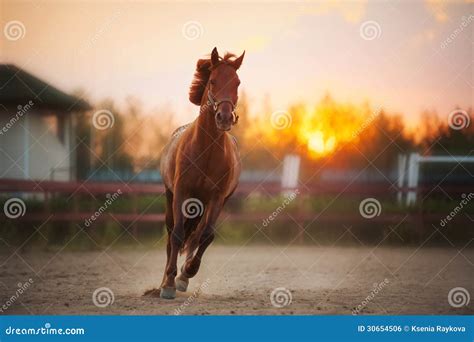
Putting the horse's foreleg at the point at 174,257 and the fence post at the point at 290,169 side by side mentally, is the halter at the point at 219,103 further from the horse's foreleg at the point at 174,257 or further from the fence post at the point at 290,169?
the fence post at the point at 290,169

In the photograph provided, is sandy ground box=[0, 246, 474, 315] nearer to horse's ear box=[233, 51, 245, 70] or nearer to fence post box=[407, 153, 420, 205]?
fence post box=[407, 153, 420, 205]

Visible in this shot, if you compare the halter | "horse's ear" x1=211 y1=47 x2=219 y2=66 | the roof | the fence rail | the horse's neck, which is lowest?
the fence rail

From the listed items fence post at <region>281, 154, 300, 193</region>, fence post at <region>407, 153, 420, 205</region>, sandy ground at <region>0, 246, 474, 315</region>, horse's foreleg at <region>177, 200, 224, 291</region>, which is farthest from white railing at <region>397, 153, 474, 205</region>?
horse's foreleg at <region>177, 200, 224, 291</region>

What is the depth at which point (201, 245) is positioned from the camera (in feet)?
18.5

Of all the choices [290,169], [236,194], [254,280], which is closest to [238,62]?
[254,280]

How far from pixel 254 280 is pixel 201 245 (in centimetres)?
127

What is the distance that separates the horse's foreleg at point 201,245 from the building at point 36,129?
13.4ft

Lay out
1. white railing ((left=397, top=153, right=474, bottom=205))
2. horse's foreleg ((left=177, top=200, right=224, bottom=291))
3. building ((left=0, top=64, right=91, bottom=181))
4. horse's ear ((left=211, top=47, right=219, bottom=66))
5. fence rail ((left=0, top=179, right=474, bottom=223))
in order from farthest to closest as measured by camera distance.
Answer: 1. white railing ((left=397, top=153, right=474, bottom=205))
2. fence rail ((left=0, top=179, right=474, bottom=223))
3. building ((left=0, top=64, right=91, bottom=181))
4. horse's foreleg ((left=177, top=200, right=224, bottom=291))
5. horse's ear ((left=211, top=47, right=219, bottom=66))

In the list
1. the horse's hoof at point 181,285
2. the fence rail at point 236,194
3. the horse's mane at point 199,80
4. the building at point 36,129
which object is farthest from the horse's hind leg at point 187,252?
the fence rail at point 236,194

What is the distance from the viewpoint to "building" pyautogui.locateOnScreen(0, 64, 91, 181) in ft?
30.1

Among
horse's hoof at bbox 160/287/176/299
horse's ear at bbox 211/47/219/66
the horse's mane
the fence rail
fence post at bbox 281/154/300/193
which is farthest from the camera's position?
fence post at bbox 281/154/300/193

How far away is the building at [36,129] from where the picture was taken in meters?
9.18

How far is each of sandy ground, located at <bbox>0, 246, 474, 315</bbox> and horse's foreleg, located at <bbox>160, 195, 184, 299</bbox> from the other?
105 millimetres

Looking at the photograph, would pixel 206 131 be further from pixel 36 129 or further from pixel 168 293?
pixel 36 129
